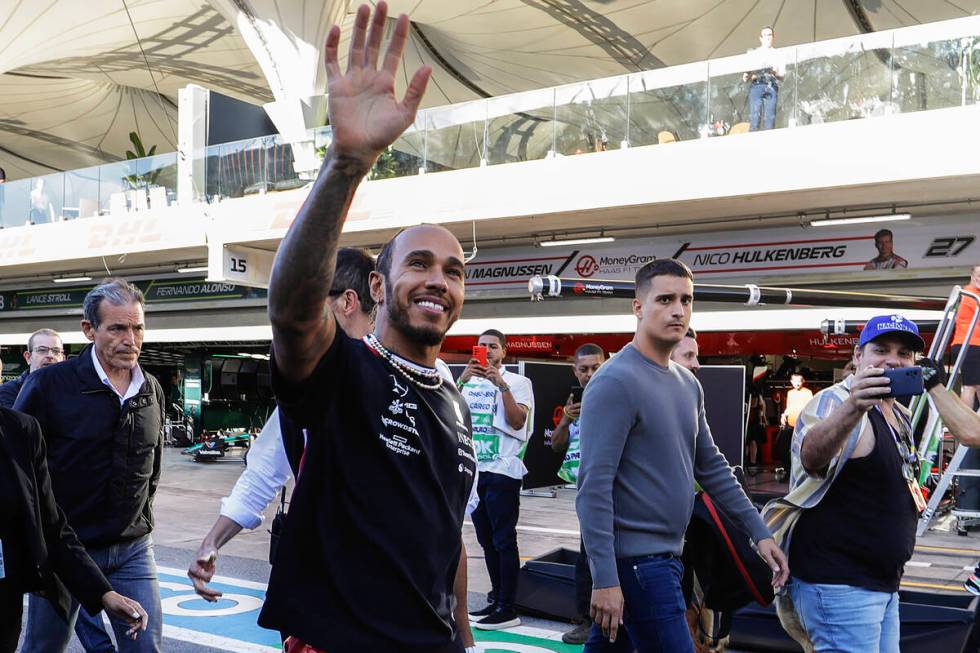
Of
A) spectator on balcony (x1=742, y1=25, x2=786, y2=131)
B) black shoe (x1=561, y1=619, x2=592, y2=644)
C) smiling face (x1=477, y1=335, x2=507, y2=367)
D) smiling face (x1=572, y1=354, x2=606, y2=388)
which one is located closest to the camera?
black shoe (x1=561, y1=619, x2=592, y2=644)

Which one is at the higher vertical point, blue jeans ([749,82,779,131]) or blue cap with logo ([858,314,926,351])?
blue jeans ([749,82,779,131])

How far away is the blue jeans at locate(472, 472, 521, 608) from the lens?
6504mm

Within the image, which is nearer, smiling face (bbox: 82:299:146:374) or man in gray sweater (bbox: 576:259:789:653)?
man in gray sweater (bbox: 576:259:789:653)

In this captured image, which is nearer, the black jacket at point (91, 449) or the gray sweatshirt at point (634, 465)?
the gray sweatshirt at point (634, 465)

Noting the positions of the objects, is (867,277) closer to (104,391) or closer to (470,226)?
(470,226)

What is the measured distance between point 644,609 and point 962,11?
3006 centimetres

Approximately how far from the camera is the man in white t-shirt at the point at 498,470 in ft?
21.4

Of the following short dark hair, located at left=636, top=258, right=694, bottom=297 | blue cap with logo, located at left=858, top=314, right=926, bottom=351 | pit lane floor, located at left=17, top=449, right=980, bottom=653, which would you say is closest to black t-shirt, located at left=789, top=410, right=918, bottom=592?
blue cap with logo, located at left=858, top=314, right=926, bottom=351

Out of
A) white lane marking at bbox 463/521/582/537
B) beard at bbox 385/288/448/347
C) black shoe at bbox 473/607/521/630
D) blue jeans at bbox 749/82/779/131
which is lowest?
white lane marking at bbox 463/521/582/537

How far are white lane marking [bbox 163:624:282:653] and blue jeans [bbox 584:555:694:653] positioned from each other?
3.20m

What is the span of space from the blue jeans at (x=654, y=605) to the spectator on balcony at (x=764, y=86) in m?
12.5

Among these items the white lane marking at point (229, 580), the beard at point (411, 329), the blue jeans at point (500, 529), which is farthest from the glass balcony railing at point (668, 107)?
the beard at point (411, 329)

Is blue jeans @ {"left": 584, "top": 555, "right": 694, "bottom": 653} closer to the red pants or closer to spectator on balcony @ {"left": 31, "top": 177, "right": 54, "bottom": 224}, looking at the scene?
the red pants

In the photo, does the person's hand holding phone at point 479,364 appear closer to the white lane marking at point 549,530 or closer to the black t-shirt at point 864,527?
the black t-shirt at point 864,527
